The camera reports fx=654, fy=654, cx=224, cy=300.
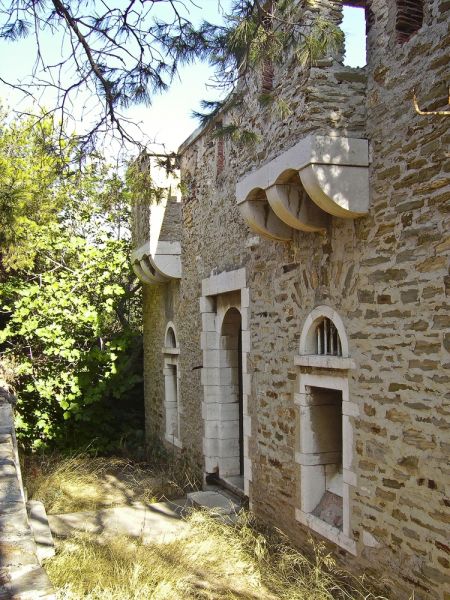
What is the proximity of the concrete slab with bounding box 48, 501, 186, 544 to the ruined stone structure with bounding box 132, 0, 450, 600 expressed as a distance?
3.11ft

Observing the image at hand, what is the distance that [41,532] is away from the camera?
554 cm

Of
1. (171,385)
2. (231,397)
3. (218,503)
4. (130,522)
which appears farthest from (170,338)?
(130,522)

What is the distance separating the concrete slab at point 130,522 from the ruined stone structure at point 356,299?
947 mm

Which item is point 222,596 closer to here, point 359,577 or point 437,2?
point 359,577

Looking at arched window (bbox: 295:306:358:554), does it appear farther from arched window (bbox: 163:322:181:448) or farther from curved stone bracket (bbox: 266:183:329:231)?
arched window (bbox: 163:322:181:448)

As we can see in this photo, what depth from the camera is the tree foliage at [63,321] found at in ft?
35.1

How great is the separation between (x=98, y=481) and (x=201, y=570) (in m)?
4.22

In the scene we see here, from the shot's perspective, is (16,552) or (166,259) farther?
(166,259)

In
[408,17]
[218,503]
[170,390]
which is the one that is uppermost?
[408,17]

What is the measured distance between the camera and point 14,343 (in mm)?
11453

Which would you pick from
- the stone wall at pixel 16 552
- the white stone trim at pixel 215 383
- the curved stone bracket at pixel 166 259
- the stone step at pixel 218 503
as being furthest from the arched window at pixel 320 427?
the curved stone bracket at pixel 166 259

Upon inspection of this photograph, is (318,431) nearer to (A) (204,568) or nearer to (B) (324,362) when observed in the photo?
(B) (324,362)

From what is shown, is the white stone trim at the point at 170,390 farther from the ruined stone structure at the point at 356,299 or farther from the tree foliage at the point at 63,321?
the ruined stone structure at the point at 356,299

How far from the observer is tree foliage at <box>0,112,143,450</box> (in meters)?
10.7
